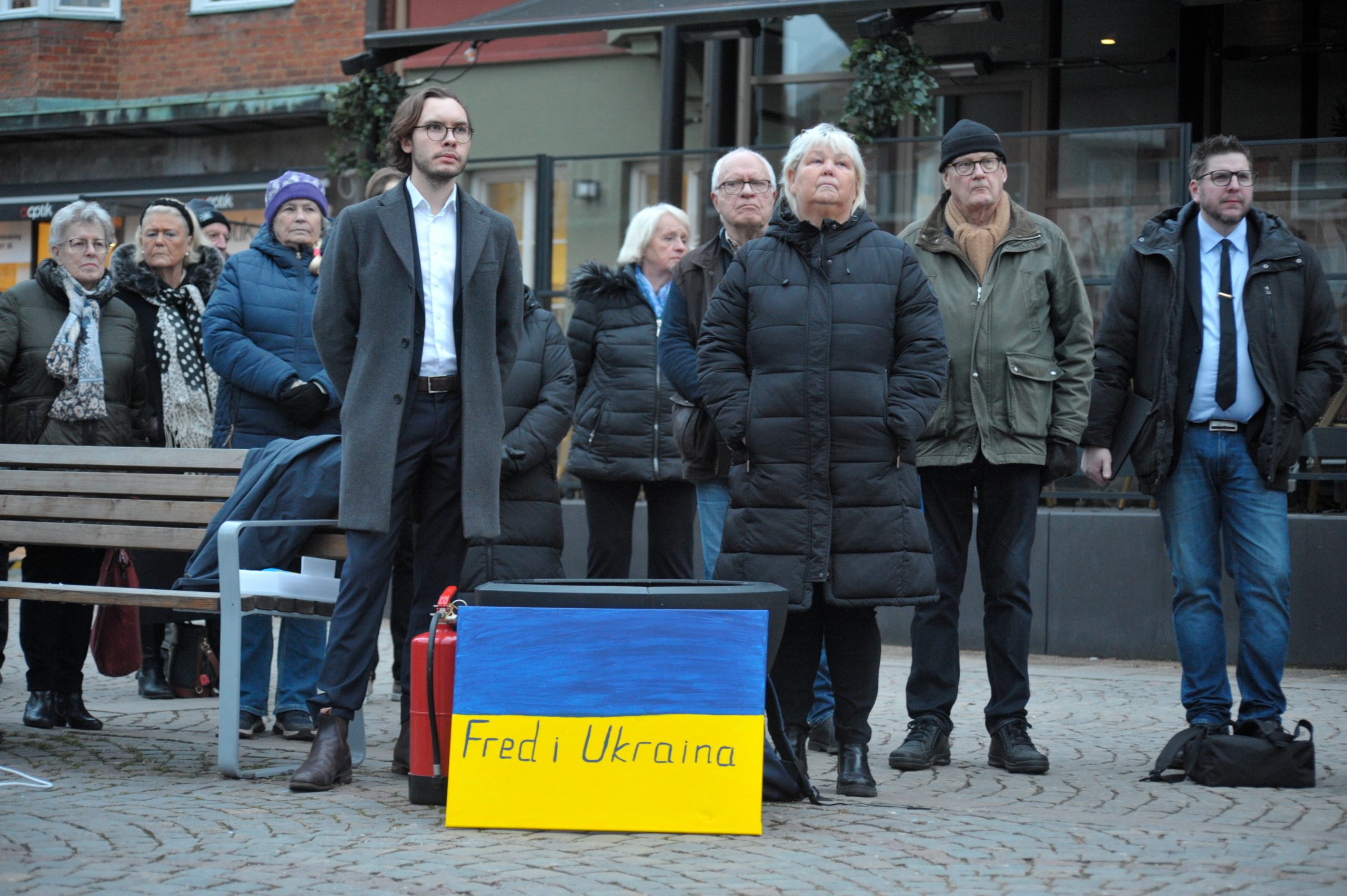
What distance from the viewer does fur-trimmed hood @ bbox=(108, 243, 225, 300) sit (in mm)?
7445

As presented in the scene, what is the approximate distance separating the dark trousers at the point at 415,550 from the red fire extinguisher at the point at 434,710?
0.28 metres

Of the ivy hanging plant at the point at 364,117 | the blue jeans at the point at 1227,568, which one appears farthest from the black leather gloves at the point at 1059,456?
the ivy hanging plant at the point at 364,117

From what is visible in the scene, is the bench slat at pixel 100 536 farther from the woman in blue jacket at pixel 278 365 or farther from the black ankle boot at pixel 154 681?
the black ankle boot at pixel 154 681

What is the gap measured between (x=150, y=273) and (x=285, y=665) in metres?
1.97

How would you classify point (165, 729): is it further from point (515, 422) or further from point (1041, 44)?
point (1041, 44)

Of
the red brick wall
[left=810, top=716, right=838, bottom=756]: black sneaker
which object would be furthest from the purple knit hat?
the red brick wall

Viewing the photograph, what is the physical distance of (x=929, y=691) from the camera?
600 cm

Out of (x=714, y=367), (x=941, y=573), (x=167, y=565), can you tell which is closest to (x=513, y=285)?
(x=714, y=367)

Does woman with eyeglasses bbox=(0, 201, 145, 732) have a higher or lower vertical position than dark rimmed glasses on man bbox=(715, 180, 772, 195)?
lower

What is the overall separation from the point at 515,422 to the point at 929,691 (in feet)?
A: 6.01

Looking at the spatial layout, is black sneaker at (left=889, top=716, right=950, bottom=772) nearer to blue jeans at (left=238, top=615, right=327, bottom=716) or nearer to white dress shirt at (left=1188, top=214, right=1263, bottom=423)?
white dress shirt at (left=1188, top=214, right=1263, bottom=423)

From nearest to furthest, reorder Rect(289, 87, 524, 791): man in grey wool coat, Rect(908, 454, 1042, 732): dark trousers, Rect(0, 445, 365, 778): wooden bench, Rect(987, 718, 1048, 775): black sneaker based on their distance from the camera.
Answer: Rect(289, 87, 524, 791): man in grey wool coat → Rect(0, 445, 365, 778): wooden bench → Rect(987, 718, 1048, 775): black sneaker → Rect(908, 454, 1042, 732): dark trousers

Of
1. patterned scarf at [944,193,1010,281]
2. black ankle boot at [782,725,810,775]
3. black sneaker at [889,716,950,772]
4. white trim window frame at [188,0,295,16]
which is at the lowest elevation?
black sneaker at [889,716,950,772]

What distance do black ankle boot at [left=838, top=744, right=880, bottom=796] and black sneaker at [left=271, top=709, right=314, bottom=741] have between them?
7.22ft
